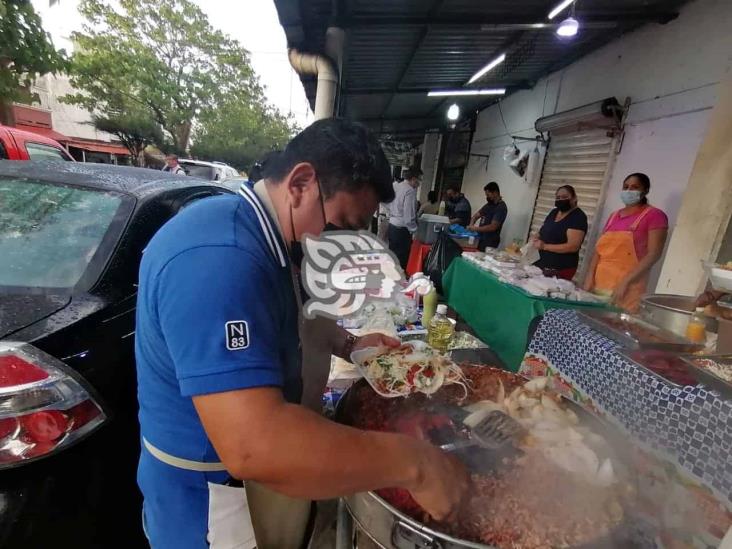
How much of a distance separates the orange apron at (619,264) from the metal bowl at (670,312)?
1.26 m

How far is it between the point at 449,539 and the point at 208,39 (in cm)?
2914

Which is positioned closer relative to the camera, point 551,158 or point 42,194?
point 42,194

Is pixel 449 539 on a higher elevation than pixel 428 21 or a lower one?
lower

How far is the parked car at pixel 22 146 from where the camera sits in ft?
18.9

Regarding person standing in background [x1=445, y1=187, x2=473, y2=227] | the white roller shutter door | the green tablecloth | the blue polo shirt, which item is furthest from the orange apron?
person standing in background [x1=445, y1=187, x2=473, y2=227]

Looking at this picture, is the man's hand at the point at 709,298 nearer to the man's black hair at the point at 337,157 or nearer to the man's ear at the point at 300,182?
the man's black hair at the point at 337,157

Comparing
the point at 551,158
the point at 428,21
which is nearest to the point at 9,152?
the point at 428,21

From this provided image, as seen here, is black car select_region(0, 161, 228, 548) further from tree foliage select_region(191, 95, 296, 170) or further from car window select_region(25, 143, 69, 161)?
tree foliage select_region(191, 95, 296, 170)

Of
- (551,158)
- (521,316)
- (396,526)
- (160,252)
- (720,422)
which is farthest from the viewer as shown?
(551,158)

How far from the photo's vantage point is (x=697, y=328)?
2172mm

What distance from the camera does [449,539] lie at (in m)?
0.93

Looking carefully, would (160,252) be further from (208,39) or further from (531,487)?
(208,39)

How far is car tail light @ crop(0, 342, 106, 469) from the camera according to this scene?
1.36 metres

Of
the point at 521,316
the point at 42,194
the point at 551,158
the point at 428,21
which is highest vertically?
the point at 428,21
